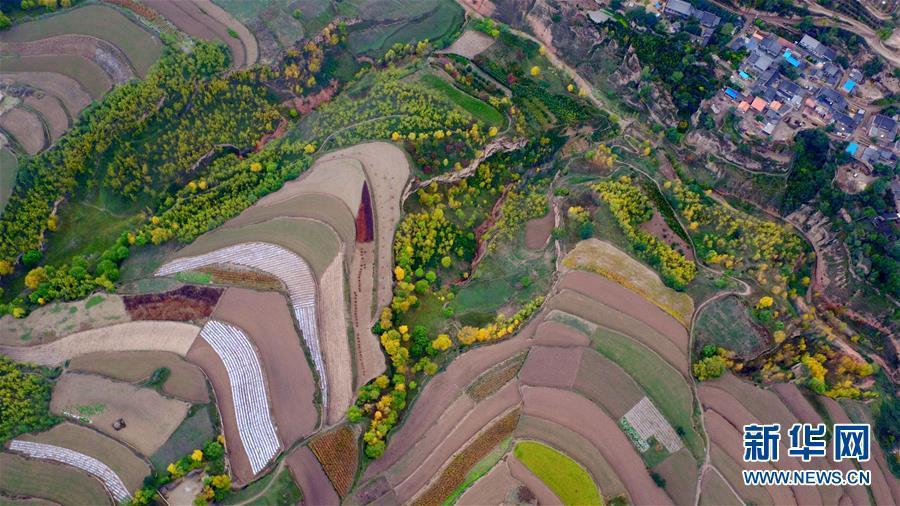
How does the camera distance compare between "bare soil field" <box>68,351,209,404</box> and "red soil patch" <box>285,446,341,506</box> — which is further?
"bare soil field" <box>68,351,209,404</box>

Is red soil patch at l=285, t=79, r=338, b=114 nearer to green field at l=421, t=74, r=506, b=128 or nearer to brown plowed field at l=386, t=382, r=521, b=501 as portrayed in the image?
green field at l=421, t=74, r=506, b=128

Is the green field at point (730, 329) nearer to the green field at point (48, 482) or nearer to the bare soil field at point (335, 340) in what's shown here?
the bare soil field at point (335, 340)

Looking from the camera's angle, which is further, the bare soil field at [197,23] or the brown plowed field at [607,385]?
the bare soil field at [197,23]

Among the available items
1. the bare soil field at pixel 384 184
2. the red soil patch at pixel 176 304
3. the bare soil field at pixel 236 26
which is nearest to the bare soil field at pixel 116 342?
the red soil patch at pixel 176 304

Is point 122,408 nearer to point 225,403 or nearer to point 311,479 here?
point 225,403

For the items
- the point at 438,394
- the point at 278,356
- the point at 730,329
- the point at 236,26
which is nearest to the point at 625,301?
the point at 730,329

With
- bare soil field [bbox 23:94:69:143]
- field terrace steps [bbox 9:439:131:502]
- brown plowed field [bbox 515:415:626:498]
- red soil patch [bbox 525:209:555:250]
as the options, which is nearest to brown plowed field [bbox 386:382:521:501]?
brown plowed field [bbox 515:415:626:498]

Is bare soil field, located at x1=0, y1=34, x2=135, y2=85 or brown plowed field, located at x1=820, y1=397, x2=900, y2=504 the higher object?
bare soil field, located at x1=0, y1=34, x2=135, y2=85
